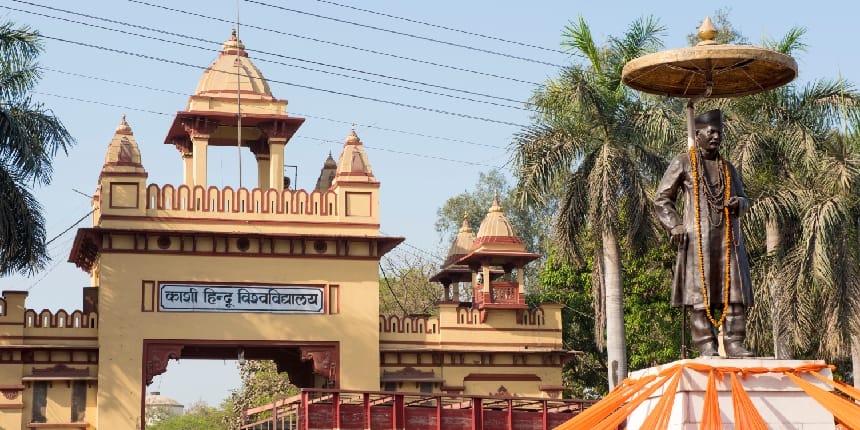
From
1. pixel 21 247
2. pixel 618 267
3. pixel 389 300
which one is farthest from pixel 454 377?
pixel 389 300

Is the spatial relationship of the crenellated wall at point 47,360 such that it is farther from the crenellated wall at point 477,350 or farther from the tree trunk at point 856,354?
the tree trunk at point 856,354

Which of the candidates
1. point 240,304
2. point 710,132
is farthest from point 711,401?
point 240,304

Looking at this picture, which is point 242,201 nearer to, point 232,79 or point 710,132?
point 232,79

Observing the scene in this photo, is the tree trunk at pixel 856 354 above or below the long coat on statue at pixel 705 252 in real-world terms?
below

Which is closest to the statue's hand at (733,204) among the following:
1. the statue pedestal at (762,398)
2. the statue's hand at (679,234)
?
the statue's hand at (679,234)

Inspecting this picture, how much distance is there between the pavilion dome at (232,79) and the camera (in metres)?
29.9

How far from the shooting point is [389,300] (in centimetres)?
4662

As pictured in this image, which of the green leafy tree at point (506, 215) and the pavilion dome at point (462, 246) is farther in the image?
the green leafy tree at point (506, 215)

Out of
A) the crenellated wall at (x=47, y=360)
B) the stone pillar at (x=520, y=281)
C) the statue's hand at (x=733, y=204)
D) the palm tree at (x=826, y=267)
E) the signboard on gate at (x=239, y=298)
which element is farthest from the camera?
the stone pillar at (x=520, y=281)

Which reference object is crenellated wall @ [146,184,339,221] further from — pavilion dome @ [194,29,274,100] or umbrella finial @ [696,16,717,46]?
umbrella finial @ [696,16,717,46]

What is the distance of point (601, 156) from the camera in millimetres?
26547

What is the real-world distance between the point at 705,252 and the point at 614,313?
14.9 metres

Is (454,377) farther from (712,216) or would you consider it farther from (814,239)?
(712,216)

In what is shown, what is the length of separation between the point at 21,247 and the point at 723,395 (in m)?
17.6
